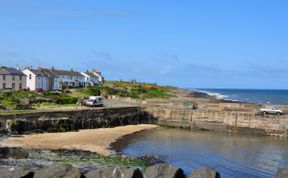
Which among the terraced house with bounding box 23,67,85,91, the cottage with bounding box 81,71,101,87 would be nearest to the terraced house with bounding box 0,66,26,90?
the terraced house with bounding box 23,67,85,91

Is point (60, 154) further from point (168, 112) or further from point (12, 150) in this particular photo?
point (168, 112)

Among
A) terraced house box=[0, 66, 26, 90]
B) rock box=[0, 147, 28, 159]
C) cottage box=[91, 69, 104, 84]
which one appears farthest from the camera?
cottage box=[91, 69, 104, 84]

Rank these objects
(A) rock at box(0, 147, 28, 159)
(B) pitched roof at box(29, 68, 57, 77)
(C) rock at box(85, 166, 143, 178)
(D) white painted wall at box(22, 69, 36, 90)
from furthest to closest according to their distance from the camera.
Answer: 1. (B) pitched roof at box(29, 68, 57, 77)
2. (D) white painted wall at box(22, 69, 36, 90)
3. (A) rock at box(0, 147, 28, 159)
4. (C) rock at box(85, 166, 143, 178)

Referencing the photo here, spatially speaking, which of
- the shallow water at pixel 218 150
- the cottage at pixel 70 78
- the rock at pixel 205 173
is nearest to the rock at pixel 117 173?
the rock at pixel 205 173

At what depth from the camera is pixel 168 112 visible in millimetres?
66062

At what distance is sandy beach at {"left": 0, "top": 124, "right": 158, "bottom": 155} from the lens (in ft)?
130

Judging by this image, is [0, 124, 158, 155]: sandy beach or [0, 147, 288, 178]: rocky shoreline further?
[0, 124, 158, 155]: sandy beach

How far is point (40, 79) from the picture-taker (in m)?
97.5

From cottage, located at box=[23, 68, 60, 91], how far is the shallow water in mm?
44550

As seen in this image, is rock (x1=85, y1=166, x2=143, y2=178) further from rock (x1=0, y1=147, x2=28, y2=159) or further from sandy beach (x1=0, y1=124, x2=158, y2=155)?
sandy beach (x1=0, y1=124, x2=158, y2=155)

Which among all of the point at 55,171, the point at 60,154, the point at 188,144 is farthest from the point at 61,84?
the point at 55,171

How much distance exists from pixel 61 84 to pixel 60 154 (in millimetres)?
73799

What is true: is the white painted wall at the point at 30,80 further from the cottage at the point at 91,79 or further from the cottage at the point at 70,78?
the cottage at the point at 91,79

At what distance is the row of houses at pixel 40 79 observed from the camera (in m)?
89.4
